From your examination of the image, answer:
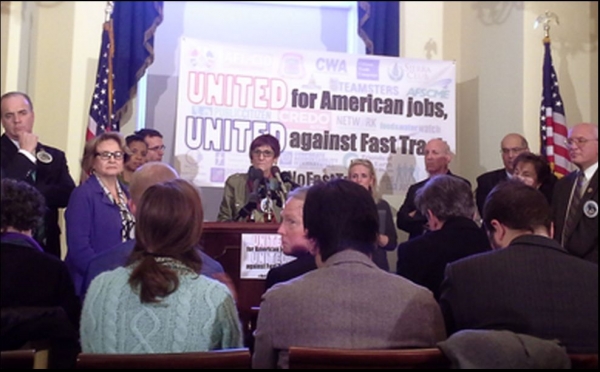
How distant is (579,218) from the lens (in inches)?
128

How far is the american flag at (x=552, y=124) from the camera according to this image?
506 centimetres

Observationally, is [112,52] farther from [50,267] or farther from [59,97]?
[50,267]

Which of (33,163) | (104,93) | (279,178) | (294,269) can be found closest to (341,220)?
(294,269)

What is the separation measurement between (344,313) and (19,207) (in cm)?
131

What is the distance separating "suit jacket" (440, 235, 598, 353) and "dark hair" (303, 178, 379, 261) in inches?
10.0

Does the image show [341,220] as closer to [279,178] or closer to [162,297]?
[162,297]

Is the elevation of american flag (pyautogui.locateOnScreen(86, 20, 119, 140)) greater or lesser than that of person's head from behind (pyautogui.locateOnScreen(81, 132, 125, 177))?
greater

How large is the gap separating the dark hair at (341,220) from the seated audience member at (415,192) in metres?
2.29

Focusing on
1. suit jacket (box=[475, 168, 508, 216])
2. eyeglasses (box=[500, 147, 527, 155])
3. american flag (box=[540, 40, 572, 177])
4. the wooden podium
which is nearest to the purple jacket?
the wooden podium

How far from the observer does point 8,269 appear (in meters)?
2.28

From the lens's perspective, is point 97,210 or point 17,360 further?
point 97,210

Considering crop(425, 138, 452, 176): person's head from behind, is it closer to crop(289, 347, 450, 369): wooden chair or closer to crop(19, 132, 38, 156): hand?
crop(19, 132, 38, 156): hand

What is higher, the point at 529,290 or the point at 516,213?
the point at 516,213

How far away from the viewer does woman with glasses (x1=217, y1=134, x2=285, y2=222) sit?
387 cm
